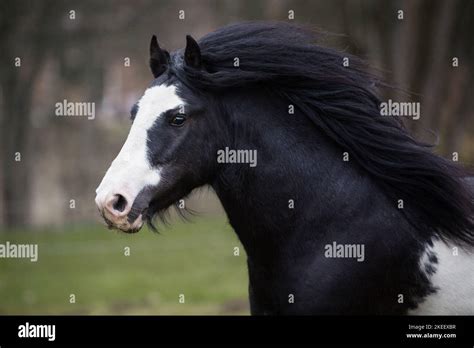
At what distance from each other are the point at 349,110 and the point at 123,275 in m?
12.3

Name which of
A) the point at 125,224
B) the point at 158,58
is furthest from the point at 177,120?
the point at 125,224

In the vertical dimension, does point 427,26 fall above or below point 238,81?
above

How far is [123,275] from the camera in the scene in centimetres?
1688

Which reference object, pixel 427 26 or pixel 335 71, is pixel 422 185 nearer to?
pixel 335 71

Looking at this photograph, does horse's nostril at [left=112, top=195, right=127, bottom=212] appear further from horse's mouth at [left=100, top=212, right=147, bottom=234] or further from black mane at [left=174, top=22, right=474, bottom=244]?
black mane at [left=174, top=22, right=474, bottom=244]

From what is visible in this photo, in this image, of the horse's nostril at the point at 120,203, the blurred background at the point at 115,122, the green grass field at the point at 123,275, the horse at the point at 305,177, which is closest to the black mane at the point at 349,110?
the horse at the point at 305,177

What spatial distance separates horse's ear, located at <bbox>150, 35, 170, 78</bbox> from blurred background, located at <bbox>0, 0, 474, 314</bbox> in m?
0.88

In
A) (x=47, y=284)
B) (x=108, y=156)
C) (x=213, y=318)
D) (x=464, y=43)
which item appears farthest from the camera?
(x=108, y=156)

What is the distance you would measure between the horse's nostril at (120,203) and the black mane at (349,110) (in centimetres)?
92

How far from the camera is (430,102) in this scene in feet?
57.0

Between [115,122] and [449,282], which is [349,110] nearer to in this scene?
[449,282]

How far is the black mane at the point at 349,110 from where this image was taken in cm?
508

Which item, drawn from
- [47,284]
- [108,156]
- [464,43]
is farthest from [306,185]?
[108,156]

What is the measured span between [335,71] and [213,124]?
0.90m
